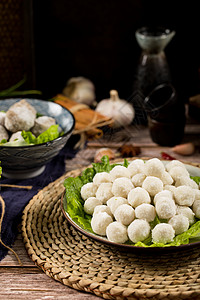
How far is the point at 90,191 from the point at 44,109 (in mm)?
618

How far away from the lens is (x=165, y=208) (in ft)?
3.55

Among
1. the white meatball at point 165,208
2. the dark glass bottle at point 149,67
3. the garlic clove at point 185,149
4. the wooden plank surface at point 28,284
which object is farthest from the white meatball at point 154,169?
the dark glass bottle at point 149,67

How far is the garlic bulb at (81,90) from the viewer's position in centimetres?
222

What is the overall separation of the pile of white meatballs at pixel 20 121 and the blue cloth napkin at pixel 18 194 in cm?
16

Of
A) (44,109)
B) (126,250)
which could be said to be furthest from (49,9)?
(126,250)

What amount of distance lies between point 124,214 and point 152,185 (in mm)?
115

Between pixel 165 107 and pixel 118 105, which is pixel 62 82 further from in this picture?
pixel 165 107

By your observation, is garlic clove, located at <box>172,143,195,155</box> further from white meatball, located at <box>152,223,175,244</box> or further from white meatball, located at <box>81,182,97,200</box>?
white meatball, located at <box>152,223,175,244</box>

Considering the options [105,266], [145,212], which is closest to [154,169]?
[145,212]

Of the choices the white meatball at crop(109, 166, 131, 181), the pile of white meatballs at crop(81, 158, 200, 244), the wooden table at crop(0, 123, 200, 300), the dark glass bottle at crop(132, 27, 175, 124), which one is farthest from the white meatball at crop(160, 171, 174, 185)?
the dark glass bottle at crop(132, 27, 175, 124)

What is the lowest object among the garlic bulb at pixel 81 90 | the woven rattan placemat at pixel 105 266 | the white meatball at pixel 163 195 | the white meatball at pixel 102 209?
the garlic bulb at pixel 81 90

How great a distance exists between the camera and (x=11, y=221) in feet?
4.33

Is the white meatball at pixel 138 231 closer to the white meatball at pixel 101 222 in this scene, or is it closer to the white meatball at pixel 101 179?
the white meatball at pixel 101 222

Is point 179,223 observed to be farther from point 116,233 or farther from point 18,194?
point 18,194
